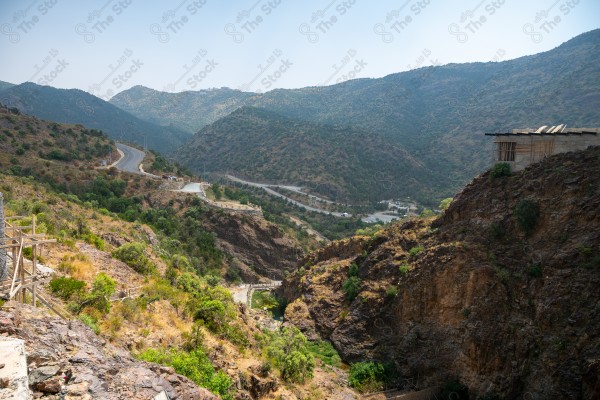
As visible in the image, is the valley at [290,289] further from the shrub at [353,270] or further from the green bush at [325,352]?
the shrub at [353,270]

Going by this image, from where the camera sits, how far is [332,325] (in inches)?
982

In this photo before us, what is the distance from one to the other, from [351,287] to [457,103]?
11505 cm

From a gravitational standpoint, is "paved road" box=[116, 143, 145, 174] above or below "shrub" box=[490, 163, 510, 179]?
above

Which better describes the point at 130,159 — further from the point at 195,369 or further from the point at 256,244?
the point at 195,369

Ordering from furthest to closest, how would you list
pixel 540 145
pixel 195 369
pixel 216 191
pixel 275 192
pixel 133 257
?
pixel 275 192 < pixel 216 191 < pixel 540 145 < pixel 133 257 < pixel 195 369

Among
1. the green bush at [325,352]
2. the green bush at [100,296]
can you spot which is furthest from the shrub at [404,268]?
the green bush at [100,296]

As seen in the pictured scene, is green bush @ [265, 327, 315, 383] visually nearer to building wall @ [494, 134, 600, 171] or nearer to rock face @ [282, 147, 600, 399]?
rock face @ [282, 147, 600, 399]

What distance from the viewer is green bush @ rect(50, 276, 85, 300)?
1261 cm

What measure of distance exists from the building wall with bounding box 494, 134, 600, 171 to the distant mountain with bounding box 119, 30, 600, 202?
60164 millimetres

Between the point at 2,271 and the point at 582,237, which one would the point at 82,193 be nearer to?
the point at 2,271

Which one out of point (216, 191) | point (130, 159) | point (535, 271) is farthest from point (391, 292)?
point (130, 159)

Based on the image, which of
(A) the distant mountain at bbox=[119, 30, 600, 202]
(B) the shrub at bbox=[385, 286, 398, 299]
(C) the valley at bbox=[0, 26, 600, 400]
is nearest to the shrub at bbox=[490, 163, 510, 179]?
(C) the valley at bbox=[0, 26, 600, 400]

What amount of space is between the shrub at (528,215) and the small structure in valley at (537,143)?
10.7 ft

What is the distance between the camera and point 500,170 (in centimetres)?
2306
